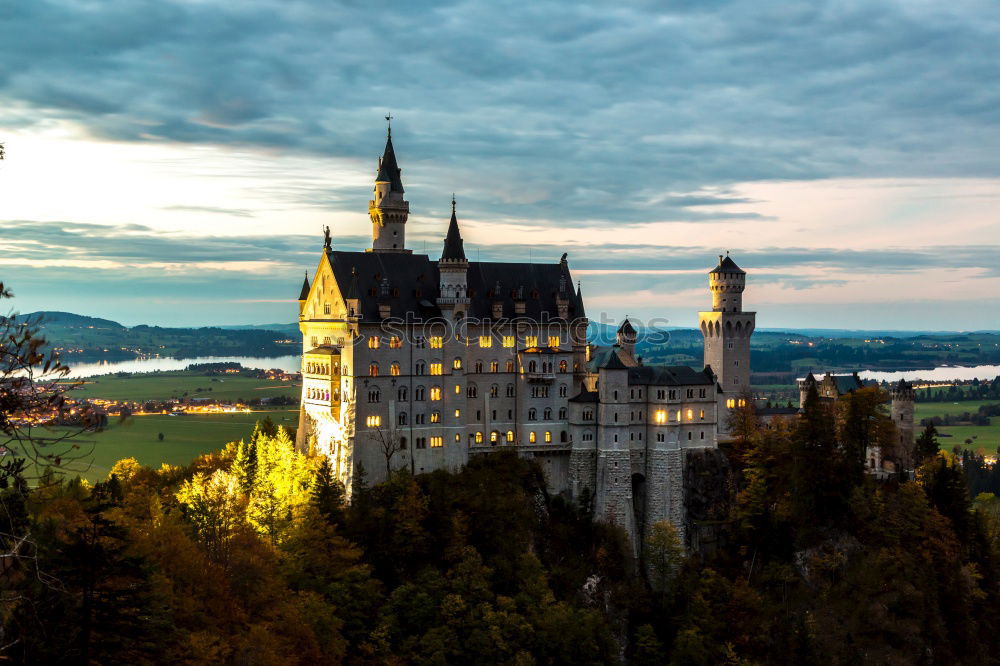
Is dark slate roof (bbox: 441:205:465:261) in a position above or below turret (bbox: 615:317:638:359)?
above

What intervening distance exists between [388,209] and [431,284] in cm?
1127

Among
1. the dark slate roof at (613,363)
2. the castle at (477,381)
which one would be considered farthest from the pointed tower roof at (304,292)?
the dark slate roof at (613,363)

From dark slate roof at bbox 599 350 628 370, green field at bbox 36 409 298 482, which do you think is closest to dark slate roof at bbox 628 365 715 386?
dark slate roof at bbox 599 350 628 370

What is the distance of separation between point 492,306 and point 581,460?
17617 millimetres

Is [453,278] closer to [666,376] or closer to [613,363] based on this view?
[613,363]

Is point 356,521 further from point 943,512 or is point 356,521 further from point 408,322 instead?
point 943,512

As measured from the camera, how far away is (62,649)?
142ft

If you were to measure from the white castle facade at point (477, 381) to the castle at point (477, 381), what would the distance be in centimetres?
13

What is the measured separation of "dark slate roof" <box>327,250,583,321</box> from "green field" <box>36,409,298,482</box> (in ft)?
102

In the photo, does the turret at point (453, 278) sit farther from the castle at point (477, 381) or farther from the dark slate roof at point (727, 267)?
the dark slate roof at point (727, 267)

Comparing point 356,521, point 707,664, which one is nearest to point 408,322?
point 356,521

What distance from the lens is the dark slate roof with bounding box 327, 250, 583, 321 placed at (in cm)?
8719

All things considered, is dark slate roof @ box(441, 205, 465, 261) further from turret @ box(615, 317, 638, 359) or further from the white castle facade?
turret @ box(615, 317, 638, 359)

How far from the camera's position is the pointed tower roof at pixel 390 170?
98.1m
